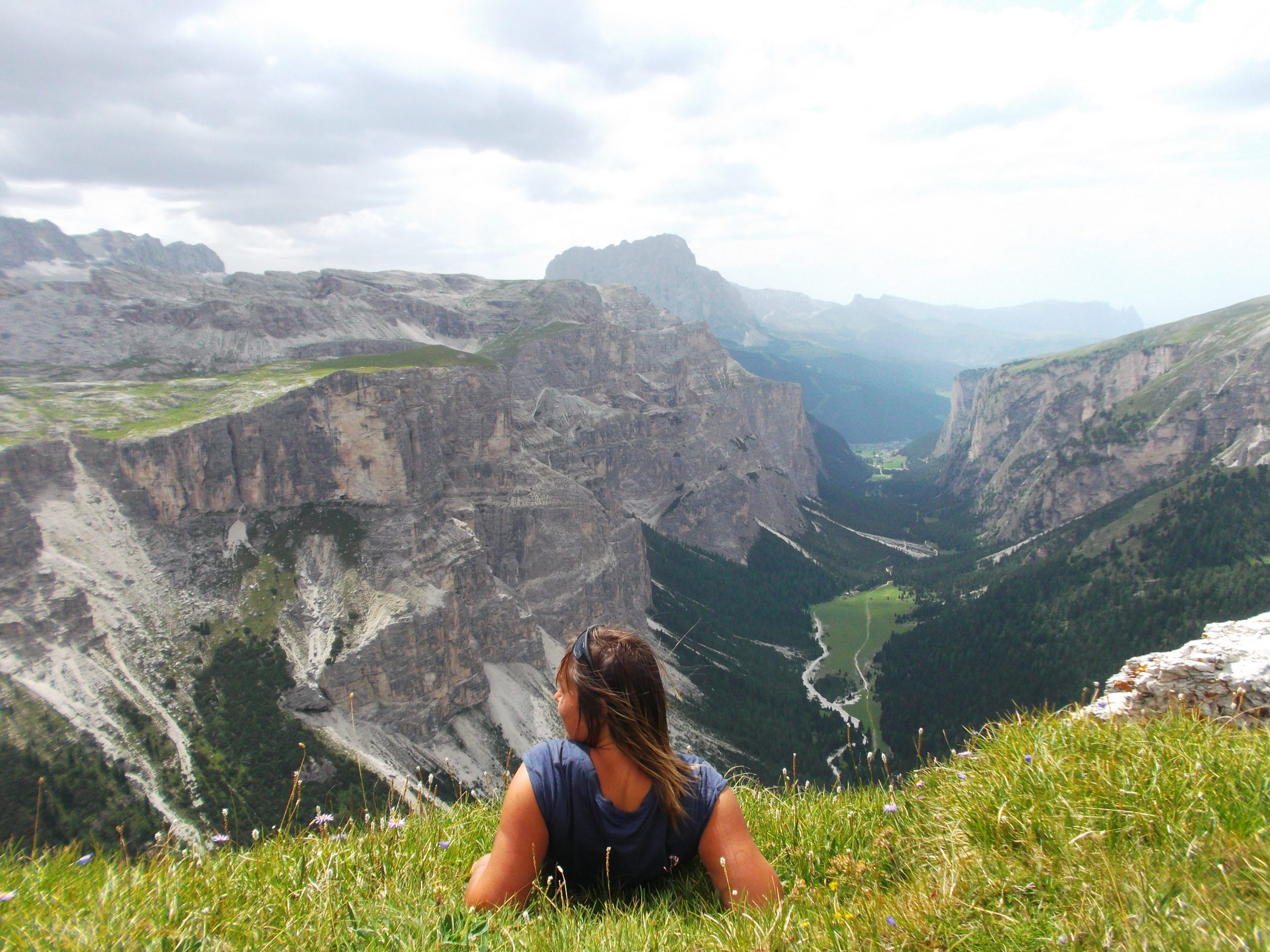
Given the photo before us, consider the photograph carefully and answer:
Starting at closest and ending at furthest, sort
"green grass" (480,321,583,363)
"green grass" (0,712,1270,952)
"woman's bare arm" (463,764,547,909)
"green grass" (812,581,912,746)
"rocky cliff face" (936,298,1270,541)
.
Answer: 1. "green grass" (0,712,1270,952)
2. "woman's bare arm" (463,764,547,909)
3. "green grass" (812,581,912,746)
4. "rocky cliff face" (936,298,1270,541)
5. "green grass" (480,321,583,363)

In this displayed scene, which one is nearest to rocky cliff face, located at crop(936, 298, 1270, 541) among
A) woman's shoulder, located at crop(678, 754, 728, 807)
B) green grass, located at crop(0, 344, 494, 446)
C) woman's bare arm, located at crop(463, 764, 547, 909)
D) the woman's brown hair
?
woman's shoulder, located at crop(678, 754, 728, 807)

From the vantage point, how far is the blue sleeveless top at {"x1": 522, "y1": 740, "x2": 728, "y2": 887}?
194 inches

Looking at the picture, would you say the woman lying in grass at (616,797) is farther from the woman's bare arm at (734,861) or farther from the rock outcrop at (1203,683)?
the rock outcrop at (1203,683)

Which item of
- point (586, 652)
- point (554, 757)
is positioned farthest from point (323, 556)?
point (586, 652)

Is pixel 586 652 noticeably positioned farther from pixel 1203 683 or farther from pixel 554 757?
pixel 1203 683

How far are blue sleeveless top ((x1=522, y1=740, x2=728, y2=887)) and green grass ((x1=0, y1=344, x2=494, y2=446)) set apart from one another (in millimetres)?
91088

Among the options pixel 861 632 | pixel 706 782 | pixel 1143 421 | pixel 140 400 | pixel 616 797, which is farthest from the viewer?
pixel 1143 421

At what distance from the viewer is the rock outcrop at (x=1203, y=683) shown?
7160 mm

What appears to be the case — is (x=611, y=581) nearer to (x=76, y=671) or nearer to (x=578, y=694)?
(x=76, y=671)

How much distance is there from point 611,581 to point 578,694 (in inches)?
4249

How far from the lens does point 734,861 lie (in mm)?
4793

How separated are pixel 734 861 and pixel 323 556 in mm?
83069

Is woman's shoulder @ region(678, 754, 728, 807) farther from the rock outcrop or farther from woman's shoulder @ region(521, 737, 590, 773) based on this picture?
the rock outcrop

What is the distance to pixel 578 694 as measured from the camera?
5.03m
